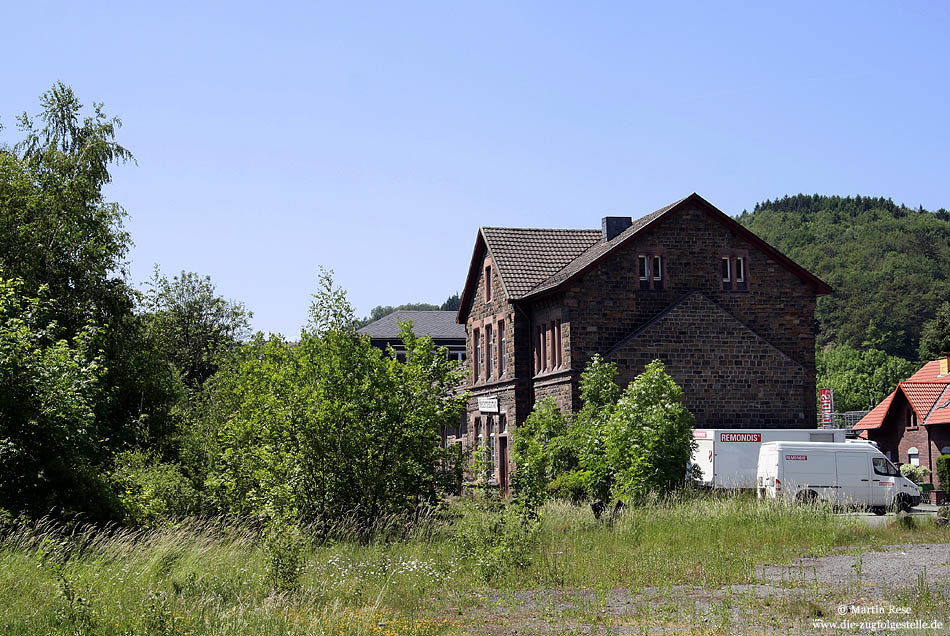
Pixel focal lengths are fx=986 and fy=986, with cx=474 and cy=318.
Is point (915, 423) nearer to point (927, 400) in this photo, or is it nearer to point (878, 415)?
point (927, 400)

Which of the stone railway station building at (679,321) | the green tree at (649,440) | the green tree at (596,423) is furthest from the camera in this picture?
the stone railway station building at (679,321)

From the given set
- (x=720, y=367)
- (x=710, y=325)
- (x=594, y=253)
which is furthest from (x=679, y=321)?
(x=594, y=253)

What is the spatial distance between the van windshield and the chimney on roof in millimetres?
14796

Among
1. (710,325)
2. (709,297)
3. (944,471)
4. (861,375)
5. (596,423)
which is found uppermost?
(861,375)

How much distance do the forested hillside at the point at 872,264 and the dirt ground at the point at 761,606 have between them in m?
102

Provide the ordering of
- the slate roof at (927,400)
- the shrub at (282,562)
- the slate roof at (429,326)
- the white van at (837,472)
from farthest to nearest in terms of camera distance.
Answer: the slate roof at (429,326) < the slate roof at (927,400) < the white van at (837,472) < the shrub at (282,562)

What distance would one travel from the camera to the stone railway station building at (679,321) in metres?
34.3

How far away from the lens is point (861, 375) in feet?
356

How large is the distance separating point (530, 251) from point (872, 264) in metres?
90.3

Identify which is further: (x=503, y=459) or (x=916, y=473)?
(x=916, y=473)

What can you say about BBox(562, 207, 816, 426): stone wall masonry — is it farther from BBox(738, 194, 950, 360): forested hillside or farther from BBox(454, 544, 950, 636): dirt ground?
BBox(738, 194, 950, 360): forested hillside

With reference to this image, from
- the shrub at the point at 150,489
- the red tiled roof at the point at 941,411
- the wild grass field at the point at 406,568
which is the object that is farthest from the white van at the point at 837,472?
the red tiled roof at the point at 941,411

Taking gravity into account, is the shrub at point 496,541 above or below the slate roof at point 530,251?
below

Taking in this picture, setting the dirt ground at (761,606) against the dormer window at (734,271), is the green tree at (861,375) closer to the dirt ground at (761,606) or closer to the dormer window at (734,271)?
the dormer window at (734,271)
